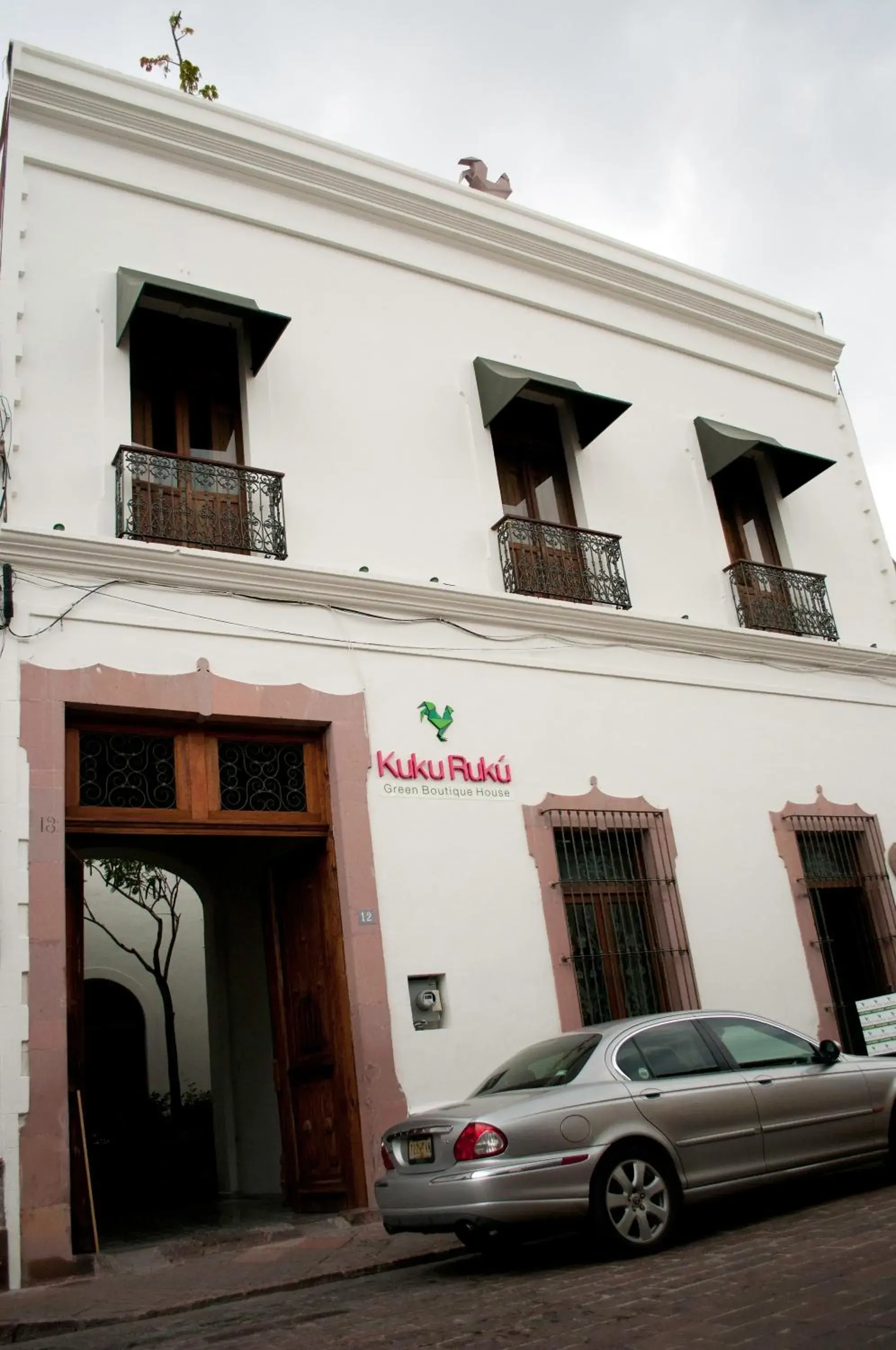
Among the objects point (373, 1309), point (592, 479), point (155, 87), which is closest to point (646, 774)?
point (592, 479)

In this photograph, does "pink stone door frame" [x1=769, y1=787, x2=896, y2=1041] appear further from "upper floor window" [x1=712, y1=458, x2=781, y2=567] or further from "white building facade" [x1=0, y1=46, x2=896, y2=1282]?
"upper floor window" [x1=712, y1=458, x2=781, y2=567]

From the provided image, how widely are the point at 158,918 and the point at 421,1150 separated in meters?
12.9

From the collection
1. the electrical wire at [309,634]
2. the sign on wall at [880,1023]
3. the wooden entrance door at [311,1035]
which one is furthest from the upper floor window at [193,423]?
the sign on wall at [880,1023]

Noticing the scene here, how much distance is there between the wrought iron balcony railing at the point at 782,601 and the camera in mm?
12594

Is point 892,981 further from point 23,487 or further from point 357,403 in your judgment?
point 23,487

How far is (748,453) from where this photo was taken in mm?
12898

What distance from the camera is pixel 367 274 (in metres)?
11.5

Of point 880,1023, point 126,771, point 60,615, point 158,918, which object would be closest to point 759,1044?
point 880,1023

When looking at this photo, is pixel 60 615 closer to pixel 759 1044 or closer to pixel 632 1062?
pixel 632 1062

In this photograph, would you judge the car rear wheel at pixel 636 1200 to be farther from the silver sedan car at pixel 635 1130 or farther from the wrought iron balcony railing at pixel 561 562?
the wrought iron balcony railing at pixel 561 562

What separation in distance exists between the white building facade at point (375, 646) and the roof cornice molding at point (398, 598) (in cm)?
4

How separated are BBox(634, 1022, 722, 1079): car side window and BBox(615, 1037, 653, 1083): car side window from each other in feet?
0.11

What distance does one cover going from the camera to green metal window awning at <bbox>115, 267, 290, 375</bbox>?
31.1 feet

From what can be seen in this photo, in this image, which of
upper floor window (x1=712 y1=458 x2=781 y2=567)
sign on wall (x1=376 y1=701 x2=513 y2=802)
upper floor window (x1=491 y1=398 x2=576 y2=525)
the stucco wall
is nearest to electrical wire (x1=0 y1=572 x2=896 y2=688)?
sign on wall (x1=376 y1=701 x2=513 y2=802)
